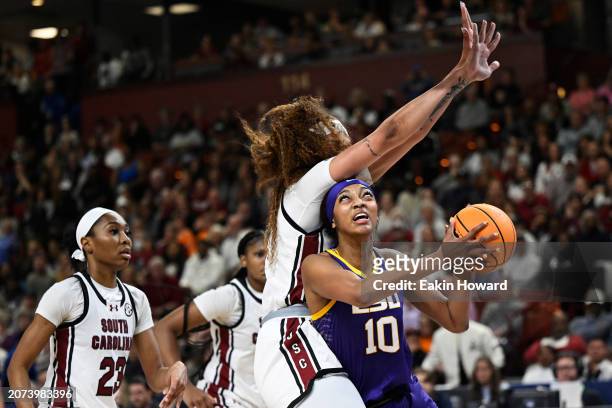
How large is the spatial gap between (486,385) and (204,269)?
5.23 metres

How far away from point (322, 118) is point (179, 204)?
1203 cm

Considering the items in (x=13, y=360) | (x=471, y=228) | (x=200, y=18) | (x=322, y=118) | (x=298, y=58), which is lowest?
(x=13, y=360)

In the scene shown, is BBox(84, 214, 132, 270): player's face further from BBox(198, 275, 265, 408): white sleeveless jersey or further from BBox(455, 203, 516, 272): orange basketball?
BBox(455, 203, 516, 272): orange basketball

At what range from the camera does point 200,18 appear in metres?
25.9

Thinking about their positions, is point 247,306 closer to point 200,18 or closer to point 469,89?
point 469,89

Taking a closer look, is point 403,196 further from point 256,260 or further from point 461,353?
point 256,260

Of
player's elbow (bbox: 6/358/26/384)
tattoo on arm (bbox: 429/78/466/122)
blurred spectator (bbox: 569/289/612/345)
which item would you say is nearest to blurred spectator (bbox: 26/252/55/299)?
blurred spectator (bbox: 569/289/612/345)

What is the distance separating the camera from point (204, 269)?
1455 centimetres

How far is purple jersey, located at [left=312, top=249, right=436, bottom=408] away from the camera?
4902mm

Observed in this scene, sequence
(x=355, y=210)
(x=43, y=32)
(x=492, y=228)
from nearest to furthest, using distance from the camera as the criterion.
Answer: (x=492, y=228)
(x=355, y=210)
(x=43, y=32)

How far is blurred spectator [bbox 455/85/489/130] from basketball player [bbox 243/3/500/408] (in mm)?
11127

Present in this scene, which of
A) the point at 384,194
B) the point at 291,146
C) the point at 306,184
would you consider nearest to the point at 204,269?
the point at 384,194

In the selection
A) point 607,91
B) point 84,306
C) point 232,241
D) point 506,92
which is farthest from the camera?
point 506,92

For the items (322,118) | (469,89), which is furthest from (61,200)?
(322,118)
